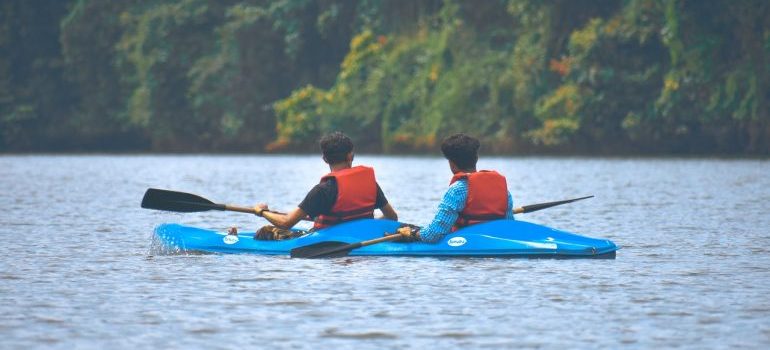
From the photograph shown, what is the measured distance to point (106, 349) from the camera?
397 inches

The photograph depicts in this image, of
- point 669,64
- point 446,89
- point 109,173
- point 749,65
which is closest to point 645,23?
point 669,64

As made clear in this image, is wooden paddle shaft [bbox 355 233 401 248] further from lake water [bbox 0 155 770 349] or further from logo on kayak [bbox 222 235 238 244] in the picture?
logo on kayak [bbox 222 235 238 244]

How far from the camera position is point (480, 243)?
15422 mm

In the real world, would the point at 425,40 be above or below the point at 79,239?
above

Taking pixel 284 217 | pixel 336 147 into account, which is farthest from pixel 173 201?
pixel 336 147

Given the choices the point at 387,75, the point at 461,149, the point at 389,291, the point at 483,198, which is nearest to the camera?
the point at 389,291

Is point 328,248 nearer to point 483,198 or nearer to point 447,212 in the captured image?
point 447,212

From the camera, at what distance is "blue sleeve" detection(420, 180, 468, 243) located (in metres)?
15.4

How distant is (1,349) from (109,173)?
1504 inches

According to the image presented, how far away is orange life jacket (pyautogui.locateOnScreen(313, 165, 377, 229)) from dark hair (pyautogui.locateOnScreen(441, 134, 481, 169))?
2.87ft

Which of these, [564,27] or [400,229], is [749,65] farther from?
[400,229]

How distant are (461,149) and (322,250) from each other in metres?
1.64

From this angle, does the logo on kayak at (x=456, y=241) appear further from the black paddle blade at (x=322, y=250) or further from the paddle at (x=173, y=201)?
the paddle at (x=173, y=201)

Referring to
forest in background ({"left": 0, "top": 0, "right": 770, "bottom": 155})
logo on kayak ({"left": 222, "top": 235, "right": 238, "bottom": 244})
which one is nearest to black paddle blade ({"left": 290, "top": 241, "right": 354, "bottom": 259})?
logo on kayak ({"left": 222, "top": 235, "right": 238, "bottom": 244})
